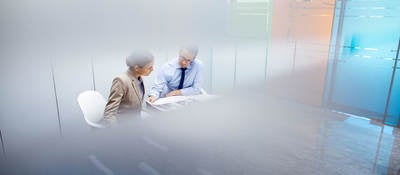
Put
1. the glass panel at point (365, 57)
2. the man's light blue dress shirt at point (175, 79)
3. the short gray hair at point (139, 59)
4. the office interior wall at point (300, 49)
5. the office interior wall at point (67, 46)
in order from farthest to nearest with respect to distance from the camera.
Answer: the office interior wall at point (300, 49) → the glass panel at point (365, 57) → the man's light blue dress shirt at point (175, 79) → the short gray hair at point (139, 59) → the office interior wall at point (67, 46)

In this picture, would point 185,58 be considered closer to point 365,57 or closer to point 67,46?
point 67,46

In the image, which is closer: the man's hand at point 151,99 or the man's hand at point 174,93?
the man's hand at point 151,99

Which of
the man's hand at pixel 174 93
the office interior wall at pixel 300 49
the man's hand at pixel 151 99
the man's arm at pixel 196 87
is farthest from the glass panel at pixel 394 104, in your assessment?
the man's hand at pixel 151 99

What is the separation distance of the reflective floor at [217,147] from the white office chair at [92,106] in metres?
0.19

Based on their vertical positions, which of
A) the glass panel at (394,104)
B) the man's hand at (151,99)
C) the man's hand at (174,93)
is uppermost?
the man's hand at (151,99)

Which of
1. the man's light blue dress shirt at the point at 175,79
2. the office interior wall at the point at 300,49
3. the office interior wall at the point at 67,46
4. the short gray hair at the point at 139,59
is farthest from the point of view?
the office interior wall at the point at 300,49

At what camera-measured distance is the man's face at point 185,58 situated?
1.46 metres

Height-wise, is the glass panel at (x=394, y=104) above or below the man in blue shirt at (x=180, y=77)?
below

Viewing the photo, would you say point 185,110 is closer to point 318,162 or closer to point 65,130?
point 65,130

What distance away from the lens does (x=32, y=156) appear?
90 centimetres

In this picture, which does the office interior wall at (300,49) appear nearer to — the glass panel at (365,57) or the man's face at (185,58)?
the glass panel at (365,57)

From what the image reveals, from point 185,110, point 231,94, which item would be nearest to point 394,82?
point 231,94

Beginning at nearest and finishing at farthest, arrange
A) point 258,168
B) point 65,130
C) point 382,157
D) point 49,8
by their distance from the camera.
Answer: point 49,8 → point 65,130 → point 258,168 → point 382,157

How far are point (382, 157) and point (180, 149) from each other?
1.25 m
